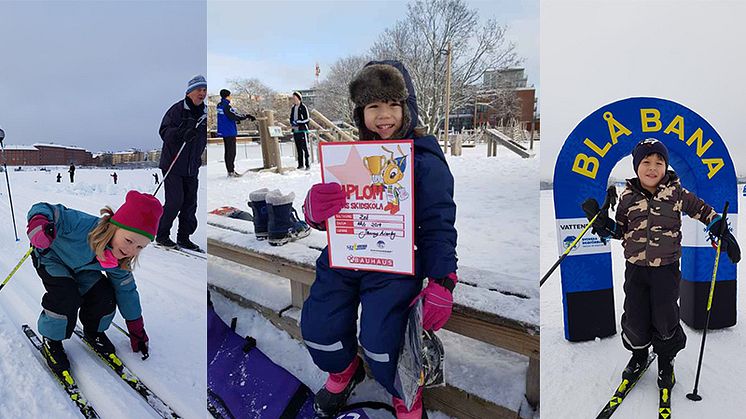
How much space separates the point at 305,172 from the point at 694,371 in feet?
4.41

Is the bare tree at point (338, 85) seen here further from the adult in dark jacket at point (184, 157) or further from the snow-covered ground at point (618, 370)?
the snow-covered ground at point (618, 370)

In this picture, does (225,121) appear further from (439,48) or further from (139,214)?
(439,48)

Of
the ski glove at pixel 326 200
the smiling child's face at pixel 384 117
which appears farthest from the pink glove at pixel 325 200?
the smiling child's face at pixel 384 117

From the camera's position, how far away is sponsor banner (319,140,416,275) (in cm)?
86

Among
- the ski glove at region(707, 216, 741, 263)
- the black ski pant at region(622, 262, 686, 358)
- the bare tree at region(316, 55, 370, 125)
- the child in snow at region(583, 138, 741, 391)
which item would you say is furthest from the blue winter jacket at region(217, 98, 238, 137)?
the ski glove at region(707, 216, 741, 263)

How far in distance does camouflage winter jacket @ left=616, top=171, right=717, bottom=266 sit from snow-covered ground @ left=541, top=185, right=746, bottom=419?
0.11 meters

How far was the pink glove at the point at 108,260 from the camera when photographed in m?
1.13

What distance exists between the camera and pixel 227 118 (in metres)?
1.58

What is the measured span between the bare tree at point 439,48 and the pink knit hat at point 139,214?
2.62 feet

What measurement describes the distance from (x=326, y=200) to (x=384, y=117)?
0.73ft

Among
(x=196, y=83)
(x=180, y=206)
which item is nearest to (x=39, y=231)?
(x=180, y=206)

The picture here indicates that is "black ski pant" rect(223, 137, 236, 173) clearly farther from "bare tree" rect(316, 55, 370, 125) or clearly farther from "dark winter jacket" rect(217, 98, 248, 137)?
"bare tree" rect(316, 55, 370, 125)

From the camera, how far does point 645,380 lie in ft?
3.29

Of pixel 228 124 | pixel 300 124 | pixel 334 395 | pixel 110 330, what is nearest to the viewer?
pixel 334 395
